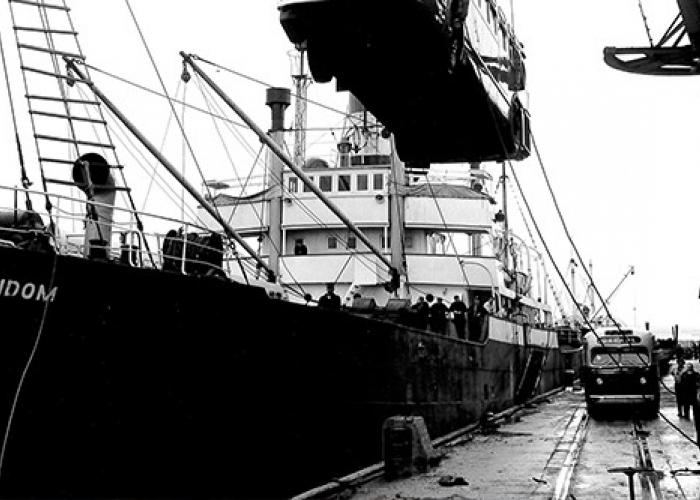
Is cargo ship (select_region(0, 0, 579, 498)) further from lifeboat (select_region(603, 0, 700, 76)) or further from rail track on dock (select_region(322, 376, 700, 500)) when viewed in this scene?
lifeboat (select_region(603, 0, 700, 76))


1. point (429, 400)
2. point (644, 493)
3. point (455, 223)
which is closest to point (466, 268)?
point (455, 223)

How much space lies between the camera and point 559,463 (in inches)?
489

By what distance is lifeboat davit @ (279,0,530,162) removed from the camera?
26.5 ft

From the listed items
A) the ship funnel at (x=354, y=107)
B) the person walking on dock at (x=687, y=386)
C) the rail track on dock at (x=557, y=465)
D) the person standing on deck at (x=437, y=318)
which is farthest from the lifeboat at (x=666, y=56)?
the ship funnel at (x=354, y=107)

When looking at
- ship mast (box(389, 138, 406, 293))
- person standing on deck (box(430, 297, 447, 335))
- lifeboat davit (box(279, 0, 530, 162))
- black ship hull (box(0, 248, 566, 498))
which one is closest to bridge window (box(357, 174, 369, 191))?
ship mast (box(389, 138, 406, 293))

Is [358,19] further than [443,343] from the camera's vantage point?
No

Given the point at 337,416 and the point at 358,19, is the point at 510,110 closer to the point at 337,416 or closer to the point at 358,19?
the point at 358,19

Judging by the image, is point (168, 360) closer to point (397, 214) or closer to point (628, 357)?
point (397, 214)

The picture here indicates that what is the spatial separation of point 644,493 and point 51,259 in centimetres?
717

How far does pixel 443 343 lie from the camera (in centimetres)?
1623

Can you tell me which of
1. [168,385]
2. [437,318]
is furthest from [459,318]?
[168,385]

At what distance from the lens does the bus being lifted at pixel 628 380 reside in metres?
20.2

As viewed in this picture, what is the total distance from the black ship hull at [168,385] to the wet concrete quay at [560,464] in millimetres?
1348

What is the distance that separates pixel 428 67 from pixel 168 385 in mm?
4452
